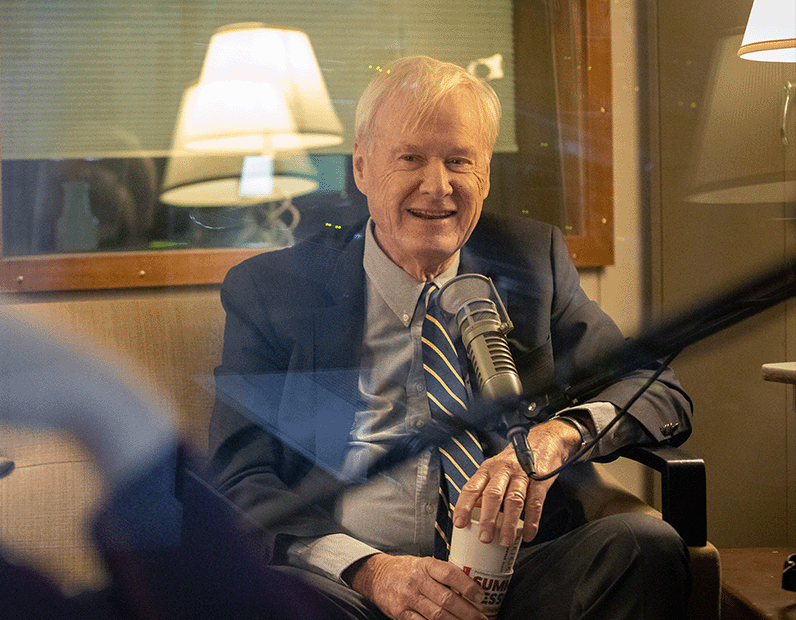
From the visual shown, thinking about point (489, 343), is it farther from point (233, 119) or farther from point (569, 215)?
point (233, 119)

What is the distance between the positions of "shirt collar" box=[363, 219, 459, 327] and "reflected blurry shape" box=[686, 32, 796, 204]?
16.7 inches

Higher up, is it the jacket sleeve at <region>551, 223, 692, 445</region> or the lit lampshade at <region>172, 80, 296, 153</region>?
the lit lampshade at <region>172, 80, 296, 153</region>

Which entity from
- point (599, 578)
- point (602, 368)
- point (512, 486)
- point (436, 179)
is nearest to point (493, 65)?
point (436, 179)

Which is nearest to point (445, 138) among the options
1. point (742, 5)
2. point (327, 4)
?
point (327, 4)

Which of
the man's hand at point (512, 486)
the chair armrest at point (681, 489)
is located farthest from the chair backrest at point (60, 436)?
the chair armrest at point (681, 489)

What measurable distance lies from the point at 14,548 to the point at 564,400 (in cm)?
80

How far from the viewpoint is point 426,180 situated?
0.85 m

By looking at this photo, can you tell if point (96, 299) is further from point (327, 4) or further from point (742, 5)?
point (742, 5)

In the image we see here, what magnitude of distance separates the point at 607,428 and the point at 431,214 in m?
0.38

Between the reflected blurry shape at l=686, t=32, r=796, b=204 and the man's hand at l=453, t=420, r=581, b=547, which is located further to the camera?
the reflected blurry shape at l=686, t=32, r=796, b=204

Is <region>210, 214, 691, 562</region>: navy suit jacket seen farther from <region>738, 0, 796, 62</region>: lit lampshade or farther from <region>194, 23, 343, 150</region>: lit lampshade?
<region>738, 0, 796, 62</region>: lit lampshade

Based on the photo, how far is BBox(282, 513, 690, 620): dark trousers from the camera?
84cm

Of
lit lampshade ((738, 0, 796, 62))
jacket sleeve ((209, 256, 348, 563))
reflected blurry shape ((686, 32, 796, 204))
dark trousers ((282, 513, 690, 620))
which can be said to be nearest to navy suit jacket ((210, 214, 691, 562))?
jacket sleeve ((209, 256, 348, 563))

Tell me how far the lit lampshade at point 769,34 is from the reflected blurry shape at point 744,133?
0.01 m
